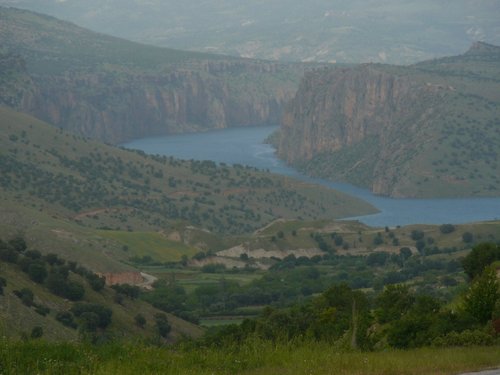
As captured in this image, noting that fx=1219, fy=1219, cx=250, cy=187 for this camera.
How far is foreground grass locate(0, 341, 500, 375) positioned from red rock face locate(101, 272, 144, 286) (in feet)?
193

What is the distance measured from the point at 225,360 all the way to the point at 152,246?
308ft

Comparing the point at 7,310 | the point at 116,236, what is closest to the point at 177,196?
the point at 116,236

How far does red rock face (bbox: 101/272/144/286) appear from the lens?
85.1m

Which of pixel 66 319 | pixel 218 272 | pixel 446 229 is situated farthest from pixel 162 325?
pixel 446 229

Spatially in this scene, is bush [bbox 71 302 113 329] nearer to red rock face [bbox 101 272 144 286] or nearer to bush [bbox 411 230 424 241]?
red rock face [bbox 101 272 144 286]

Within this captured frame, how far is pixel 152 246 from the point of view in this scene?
118 metres

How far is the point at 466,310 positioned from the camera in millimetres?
31156

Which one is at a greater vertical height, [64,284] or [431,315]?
[431,315]

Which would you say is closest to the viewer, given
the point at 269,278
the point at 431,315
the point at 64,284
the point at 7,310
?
the point at 431,315

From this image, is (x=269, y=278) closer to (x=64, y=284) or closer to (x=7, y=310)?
(x=64, y=284)

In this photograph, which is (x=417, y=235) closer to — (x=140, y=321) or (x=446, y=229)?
(x=446, y=229)

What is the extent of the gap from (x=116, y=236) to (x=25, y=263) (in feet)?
178

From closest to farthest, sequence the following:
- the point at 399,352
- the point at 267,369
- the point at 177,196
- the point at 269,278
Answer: the point at 267,369 → the point at 399,352 → the point at 269,278 → the point at 177,196

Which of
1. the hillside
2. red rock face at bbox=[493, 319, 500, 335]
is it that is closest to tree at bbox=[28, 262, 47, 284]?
the hillside
